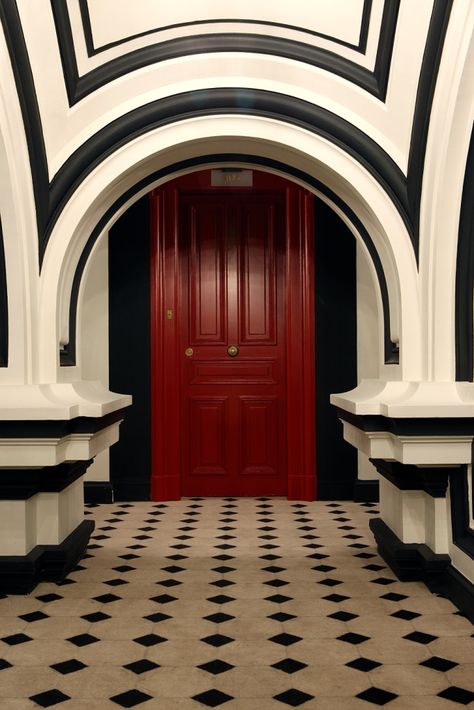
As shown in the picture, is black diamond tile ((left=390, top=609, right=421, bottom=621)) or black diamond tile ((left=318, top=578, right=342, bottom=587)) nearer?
black diamond tile ((left=390, top=609, right=421, bottom=621))

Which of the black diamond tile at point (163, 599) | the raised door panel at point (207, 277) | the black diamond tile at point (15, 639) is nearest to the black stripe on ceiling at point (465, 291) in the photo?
the black diamond tile at point (163, 599)

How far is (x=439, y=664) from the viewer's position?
3844 millimetres

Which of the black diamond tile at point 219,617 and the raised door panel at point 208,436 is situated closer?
the black diamond tile at point 219,617

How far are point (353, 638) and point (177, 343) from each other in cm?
447

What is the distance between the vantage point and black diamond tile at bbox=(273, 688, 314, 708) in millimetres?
3428

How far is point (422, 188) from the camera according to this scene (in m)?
5.04

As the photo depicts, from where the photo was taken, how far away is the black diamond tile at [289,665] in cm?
380

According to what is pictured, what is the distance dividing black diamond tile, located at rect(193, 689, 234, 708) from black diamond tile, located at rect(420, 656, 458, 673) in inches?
36.2

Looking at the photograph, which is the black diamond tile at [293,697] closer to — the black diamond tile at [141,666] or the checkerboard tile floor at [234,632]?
the checkerboard tile floor at [234,632]

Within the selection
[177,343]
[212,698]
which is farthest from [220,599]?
[177,343]

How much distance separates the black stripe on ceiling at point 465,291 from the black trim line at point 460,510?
56cm

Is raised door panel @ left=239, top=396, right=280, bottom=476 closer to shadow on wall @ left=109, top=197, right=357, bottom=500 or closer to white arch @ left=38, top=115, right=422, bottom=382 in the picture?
shadow on wall @ left=109, top=197, right=357, bottom=500

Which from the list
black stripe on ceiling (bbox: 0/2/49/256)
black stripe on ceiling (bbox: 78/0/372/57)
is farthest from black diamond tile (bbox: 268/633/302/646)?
black stripe on ceiling (bbox: 78/0/372/57)

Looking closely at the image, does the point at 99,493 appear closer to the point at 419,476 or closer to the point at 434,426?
the point at 419,476
